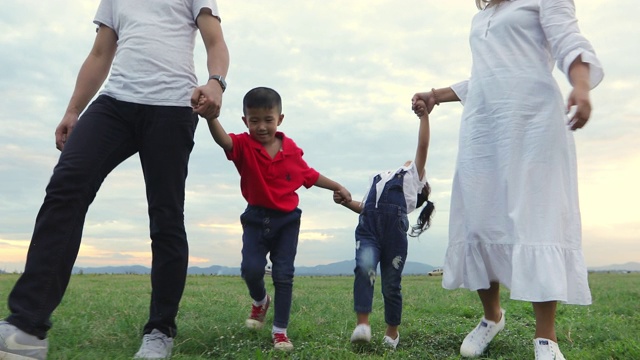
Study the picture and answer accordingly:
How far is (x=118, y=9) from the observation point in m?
3.91

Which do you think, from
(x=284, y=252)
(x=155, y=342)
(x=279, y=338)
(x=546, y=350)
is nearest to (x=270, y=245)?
(x=284, y=252)

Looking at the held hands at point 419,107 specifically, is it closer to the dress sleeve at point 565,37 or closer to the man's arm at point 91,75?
the dress sleeve at point 565,37

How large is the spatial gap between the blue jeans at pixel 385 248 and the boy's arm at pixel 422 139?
232 mm

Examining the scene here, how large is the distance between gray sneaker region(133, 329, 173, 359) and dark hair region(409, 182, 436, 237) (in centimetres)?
222

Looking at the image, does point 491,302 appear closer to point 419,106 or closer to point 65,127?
point 419,106

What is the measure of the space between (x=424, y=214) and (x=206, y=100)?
2.46 meters

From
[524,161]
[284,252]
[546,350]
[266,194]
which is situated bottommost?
[546,350]

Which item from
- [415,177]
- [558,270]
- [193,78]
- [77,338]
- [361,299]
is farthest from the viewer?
[415,177]

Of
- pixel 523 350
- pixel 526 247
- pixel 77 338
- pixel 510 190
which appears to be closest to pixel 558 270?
pixel 526 247

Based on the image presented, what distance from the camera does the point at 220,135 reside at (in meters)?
4.27

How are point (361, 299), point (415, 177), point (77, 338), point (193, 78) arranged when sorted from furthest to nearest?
point (415, 177) < point (361, 299) < point (77, 338) < point (193, 78)

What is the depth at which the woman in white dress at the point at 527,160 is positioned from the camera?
11.6 ft

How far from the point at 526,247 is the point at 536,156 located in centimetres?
52

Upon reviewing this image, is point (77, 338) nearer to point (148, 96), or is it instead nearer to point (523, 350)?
point (148, 96)
